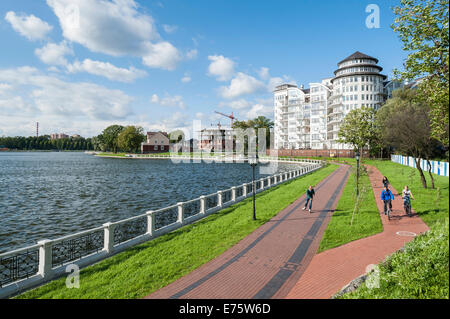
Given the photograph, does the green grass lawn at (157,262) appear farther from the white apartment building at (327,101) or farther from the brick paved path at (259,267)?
the white apartment building at (327,101)

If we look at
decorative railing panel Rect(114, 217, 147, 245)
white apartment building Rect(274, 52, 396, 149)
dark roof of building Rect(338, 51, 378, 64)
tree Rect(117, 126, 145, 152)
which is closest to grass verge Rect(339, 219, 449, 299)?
decorative railing panel Rect(114, 217, 147, 245)

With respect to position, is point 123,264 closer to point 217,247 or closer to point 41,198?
point 217,247

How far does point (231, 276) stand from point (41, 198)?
88.1 ft

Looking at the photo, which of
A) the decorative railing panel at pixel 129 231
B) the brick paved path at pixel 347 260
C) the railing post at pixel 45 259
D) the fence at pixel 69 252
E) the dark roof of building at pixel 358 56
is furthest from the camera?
the dark roof of building at pixel 358 56

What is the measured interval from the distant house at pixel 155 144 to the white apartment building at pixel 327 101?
Result: 187ft

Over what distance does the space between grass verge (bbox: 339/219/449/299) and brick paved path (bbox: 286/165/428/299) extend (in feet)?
4.24

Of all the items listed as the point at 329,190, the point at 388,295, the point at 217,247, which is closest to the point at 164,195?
the point at 329,190

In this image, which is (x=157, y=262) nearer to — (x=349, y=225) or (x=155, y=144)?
(x=349, y=225)

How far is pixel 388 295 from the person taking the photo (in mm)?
5512

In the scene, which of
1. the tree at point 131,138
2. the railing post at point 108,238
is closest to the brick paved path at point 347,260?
the railing post at point 108,238

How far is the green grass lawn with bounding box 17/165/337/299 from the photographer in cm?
736

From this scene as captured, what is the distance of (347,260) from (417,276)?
11.6ft

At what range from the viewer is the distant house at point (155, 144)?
12950 cm

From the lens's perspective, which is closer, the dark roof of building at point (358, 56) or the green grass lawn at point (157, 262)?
the green grass lawn at point (157, 262)
